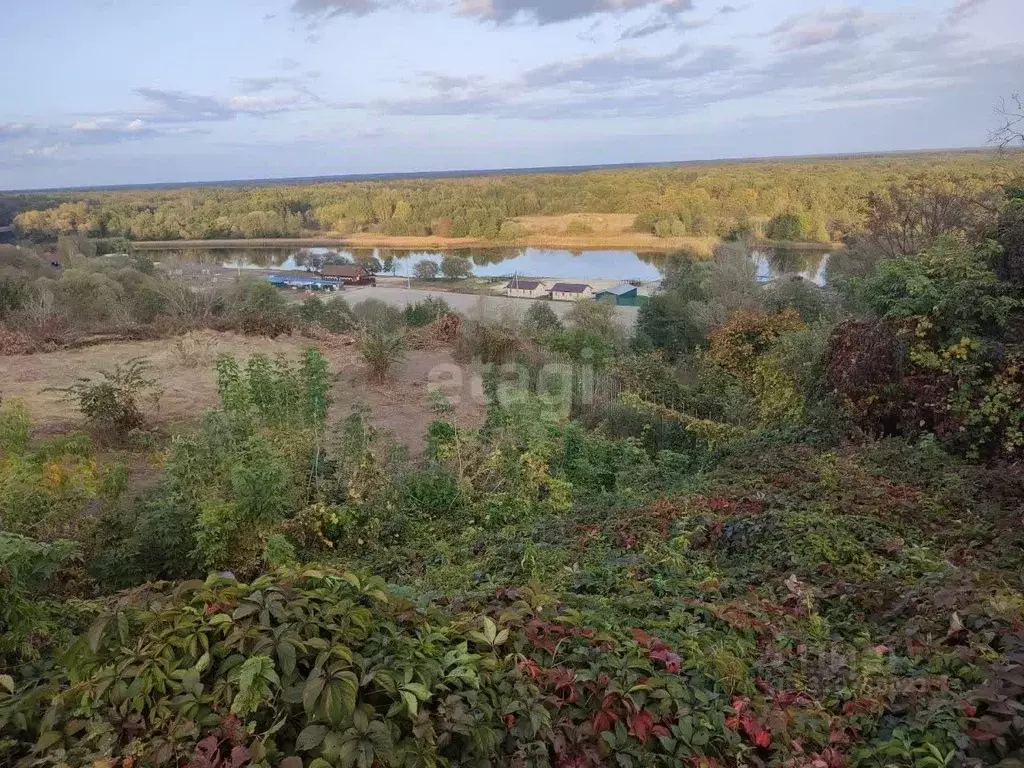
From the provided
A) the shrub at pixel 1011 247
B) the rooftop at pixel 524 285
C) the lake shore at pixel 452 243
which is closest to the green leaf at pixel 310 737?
the shrub at pixel 1011 247

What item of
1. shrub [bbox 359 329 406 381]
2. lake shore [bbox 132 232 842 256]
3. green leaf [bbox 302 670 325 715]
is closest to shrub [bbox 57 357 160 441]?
shrub [bbox 359 329 406 381]

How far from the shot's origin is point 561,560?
13.2 feet

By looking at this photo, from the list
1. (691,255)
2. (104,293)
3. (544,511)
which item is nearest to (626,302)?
(691,255)

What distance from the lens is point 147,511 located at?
436 centimetres

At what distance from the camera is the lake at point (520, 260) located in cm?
3256

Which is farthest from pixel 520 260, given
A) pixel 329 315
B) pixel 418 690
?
pixel 418 690

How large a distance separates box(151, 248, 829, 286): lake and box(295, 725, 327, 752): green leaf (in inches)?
1164

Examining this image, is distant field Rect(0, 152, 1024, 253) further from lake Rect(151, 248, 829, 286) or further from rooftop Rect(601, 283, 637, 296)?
rooftop Rect(601, 283, 637, 296)

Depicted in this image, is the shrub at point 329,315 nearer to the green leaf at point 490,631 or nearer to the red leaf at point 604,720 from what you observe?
the green leaf at point 490,631

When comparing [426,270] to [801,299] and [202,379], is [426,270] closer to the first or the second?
[801,299]

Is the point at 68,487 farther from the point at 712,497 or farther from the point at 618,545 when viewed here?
the point at 712,497

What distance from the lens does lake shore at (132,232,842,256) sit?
3641cm

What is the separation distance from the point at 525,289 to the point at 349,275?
7.79 metres

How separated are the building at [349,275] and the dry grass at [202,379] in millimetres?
17777
